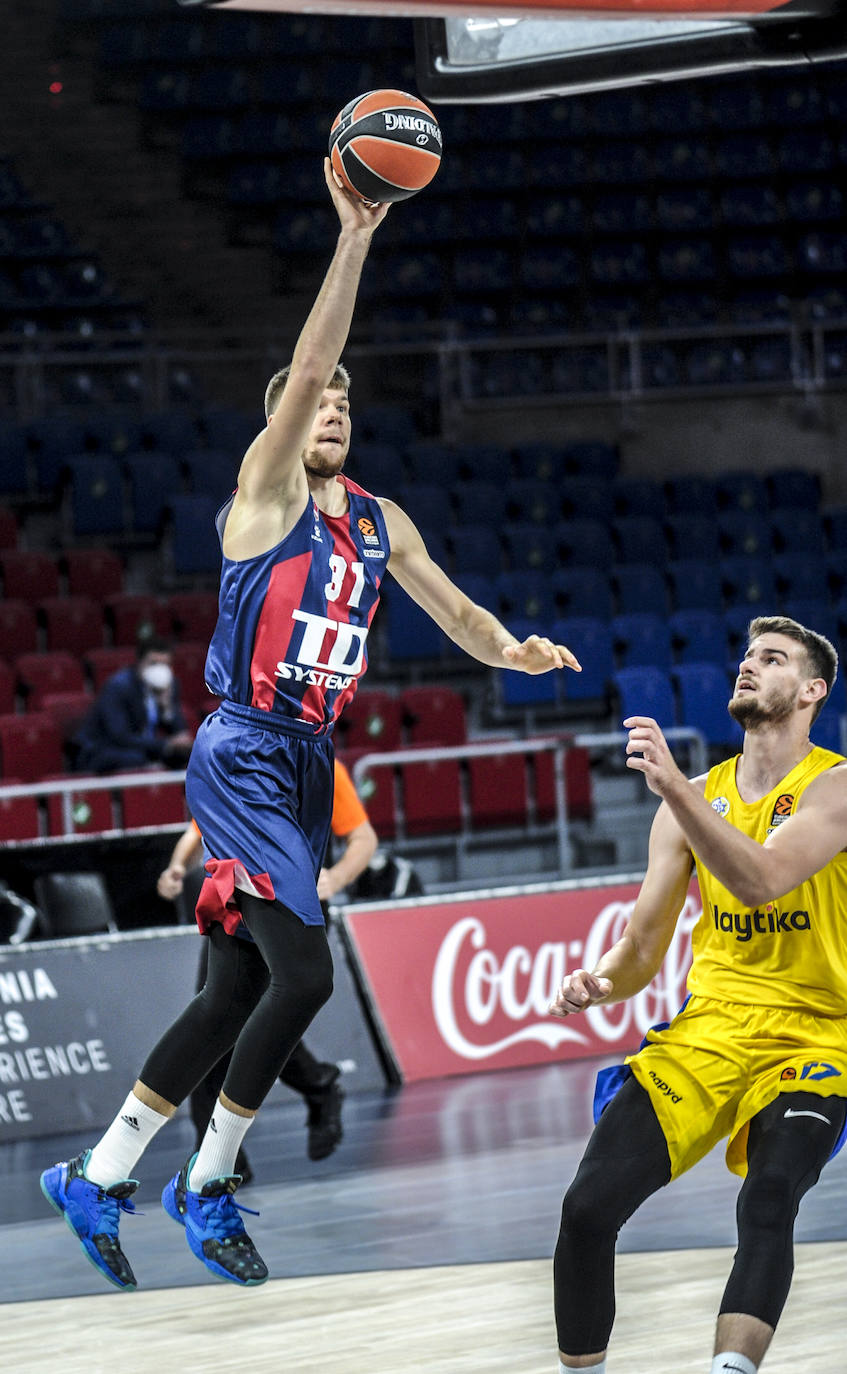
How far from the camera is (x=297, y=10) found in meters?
4.18

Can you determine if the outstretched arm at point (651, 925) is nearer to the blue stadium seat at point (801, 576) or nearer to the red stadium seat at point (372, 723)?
the red stadium seat at point (372, 723)

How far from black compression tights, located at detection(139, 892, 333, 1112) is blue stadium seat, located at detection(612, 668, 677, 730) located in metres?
7.31

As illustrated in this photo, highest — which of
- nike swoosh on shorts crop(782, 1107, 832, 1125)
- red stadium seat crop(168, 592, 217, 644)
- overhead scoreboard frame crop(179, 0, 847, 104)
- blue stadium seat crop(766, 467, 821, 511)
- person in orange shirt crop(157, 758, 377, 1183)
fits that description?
overhead scoreboard frame crop(179, 0, 847, 104)

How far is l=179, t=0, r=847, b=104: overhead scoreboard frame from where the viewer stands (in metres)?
4.85

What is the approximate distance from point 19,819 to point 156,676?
1185mm

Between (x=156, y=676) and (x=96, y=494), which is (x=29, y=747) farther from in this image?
(x=96, y=494)

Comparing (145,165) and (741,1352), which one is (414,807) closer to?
(741,1352)

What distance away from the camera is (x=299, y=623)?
4410mm

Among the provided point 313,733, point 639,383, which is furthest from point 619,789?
point 313,733

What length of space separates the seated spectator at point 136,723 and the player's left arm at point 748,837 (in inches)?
247

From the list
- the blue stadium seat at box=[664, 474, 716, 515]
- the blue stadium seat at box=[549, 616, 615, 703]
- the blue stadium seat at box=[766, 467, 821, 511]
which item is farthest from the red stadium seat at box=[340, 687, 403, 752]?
the blue stadium seat at box=[766, 467, 821, 511]

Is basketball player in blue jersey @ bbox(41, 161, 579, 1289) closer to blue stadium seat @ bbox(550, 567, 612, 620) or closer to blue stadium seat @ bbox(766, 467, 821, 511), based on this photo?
blue stadium seat @ bbox(550, 567, 612, 620)

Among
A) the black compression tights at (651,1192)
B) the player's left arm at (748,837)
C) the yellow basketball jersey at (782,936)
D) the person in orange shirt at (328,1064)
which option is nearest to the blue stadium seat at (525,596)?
the person in orange shirt at (328,1064)

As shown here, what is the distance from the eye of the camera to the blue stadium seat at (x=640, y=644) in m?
12.6
